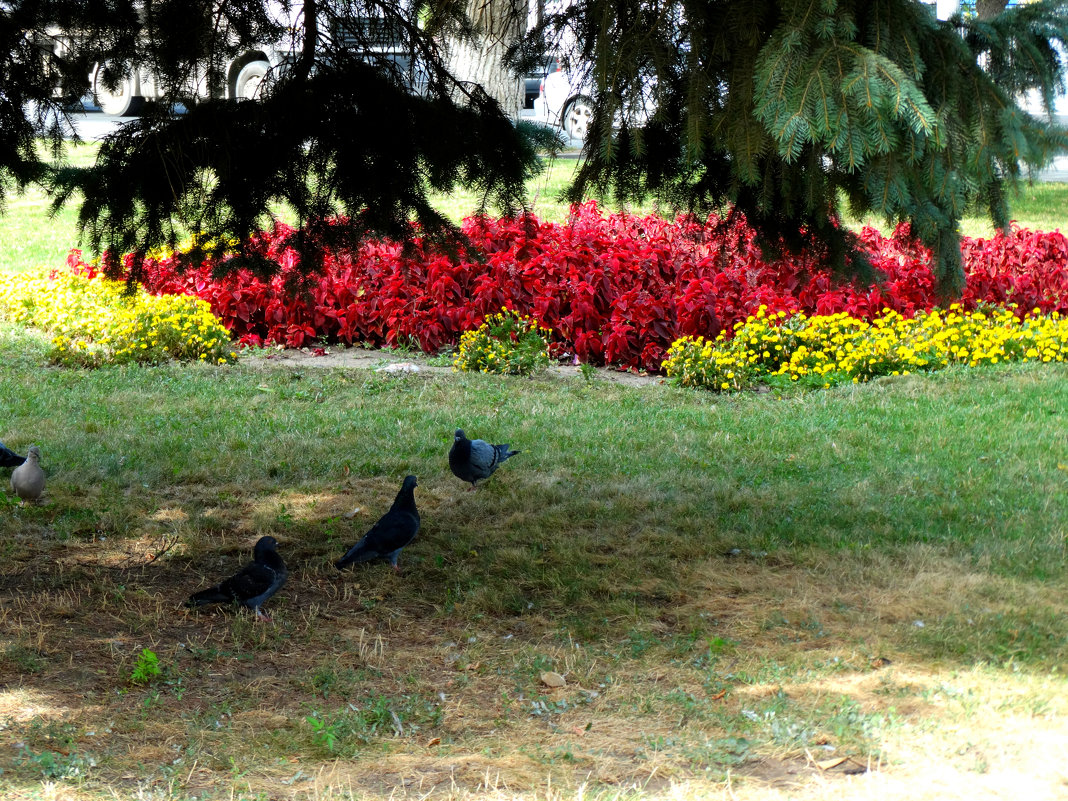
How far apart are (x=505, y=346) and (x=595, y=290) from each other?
930 mm

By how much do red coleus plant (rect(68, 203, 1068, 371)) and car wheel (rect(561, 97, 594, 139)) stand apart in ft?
11.8

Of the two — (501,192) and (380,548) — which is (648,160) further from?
(380,548)

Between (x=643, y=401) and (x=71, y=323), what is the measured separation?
541 cm

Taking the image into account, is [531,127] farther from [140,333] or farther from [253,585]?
[140,333]

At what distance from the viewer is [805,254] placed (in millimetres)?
4391

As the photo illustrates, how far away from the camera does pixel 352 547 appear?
201 inches

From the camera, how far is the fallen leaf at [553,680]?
12.5 ft

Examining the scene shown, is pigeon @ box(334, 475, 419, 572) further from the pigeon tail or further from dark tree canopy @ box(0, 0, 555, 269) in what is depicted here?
dark tree canopy @ box(0, 0, 555, 269)

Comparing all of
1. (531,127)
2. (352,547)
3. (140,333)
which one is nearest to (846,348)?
(531,127)

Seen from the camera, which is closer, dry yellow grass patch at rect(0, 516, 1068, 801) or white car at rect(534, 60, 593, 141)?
dry yellow grass patch at rect(0, 516, 1068, 801)

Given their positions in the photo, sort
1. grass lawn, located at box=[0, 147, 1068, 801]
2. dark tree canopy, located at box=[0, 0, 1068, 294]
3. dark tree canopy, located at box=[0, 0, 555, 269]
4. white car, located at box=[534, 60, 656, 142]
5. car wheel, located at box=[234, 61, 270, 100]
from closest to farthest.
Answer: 1. grass lawn, located at box=[0, 147, 1068, 801]
2. dark tree canopy, located at box=[0, 0, 1068, 294]
3. white car, located at box=[534, 60, 656, 142]
4. dark tree canopy, located at box=[0, 0, 555, 269]
5. car wheel, located at box=[234, 61, 270, 100]

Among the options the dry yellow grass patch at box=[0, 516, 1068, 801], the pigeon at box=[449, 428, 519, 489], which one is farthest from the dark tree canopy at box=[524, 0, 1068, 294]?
the pigeon at box=[449, 428, 519, 489]

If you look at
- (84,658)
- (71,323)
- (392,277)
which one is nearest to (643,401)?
(392,277)

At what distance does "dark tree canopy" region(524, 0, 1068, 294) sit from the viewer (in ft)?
11.1
